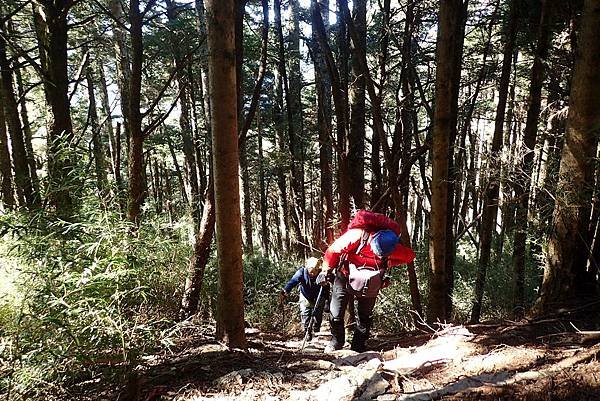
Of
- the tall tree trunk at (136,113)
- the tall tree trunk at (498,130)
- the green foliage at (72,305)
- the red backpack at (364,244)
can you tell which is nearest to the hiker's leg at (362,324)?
the red backpack at (364,244)

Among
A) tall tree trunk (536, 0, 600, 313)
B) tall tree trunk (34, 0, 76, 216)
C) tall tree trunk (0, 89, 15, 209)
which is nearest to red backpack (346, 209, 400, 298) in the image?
tall tree trunk (536, 0, 600, 313)

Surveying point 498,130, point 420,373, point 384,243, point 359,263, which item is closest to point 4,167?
point 359,263

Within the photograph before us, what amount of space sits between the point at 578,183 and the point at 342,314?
3062mm

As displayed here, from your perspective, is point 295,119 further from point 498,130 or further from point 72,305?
point 72,305

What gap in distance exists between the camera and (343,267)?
5293 mm

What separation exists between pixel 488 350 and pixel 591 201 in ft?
5.84

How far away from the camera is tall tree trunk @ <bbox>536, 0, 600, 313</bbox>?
3889mm

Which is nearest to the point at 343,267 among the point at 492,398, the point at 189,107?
the point at 492,398

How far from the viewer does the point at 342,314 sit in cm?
542

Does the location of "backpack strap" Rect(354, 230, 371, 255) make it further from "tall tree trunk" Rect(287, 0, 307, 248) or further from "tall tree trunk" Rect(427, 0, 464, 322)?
"tall tree trunk" Rect(287, 0, 307, 248)

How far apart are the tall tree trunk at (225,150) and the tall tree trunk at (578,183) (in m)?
3.17

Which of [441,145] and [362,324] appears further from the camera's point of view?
[362,324]

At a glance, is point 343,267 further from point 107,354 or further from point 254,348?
point 107,354

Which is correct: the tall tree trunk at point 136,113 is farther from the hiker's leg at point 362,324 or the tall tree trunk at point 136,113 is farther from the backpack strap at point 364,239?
the hiker's leg at point 362,324
